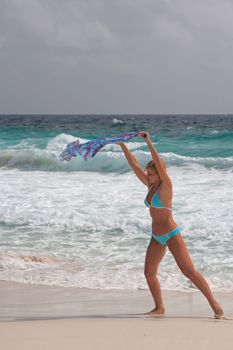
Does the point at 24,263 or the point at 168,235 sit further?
the point at 24,263

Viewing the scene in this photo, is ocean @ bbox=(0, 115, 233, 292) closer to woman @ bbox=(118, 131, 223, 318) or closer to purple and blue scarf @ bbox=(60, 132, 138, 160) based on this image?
woman @ bbox=(118, 131, 223, 318)

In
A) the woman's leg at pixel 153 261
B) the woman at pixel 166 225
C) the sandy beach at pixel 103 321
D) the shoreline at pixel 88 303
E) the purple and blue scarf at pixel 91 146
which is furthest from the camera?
the shoreline at pixel 88 303

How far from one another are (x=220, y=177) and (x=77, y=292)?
40.2 feet

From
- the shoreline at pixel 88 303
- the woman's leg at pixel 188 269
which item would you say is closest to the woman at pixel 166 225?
the woman's leg at pixel 188 269

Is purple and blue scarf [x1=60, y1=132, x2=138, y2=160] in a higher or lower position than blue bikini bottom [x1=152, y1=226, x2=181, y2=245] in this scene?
higher

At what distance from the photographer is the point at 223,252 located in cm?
880

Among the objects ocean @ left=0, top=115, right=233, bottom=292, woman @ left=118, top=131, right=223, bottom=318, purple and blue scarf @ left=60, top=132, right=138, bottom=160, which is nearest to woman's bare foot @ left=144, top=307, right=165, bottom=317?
woman @ left=118, top=131, right=223, bottom=318

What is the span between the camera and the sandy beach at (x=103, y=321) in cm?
435

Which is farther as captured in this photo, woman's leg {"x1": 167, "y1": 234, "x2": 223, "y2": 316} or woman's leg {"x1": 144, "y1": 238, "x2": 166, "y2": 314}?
woman's leg {"x1": 144, "y1": 238, "x2": 166, "y2": 314}

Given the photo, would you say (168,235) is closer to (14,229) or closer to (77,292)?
(77,292)

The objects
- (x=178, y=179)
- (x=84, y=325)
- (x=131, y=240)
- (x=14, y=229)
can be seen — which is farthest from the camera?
(x=178, y=179)

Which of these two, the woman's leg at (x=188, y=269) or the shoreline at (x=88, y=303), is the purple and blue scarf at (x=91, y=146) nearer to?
the woman's leg at (x=188, y=269)

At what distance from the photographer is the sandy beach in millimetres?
4352

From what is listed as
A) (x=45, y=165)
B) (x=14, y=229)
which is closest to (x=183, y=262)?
(x=14, y=229)
